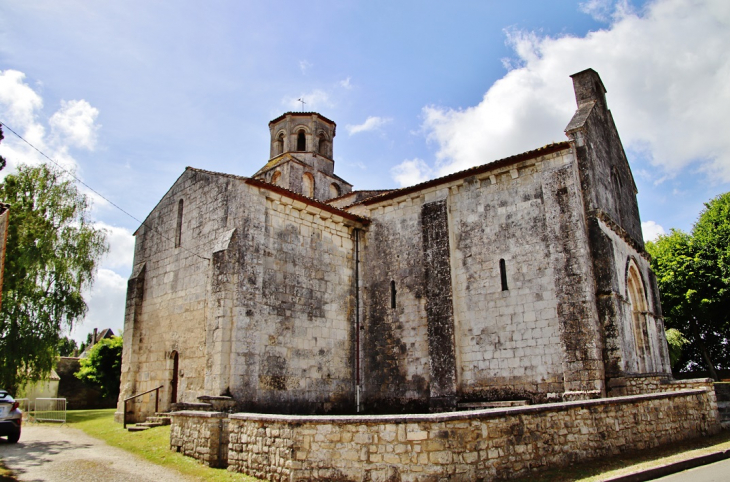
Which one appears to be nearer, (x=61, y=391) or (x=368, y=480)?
(x=368, y=480)

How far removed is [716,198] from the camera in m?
29.9

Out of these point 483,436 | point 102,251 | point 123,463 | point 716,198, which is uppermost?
point 716,198

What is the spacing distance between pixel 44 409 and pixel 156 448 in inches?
531

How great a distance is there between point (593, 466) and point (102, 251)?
70.9 ft

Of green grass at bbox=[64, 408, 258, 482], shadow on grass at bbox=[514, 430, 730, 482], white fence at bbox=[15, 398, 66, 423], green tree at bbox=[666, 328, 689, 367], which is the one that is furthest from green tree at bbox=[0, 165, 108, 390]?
green tree at bbox=[666, 328, 689, 367]

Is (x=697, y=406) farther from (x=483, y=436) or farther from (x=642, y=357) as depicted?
(x=483, y=436)

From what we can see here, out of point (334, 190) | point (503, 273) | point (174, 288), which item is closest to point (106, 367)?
point (334, 190)

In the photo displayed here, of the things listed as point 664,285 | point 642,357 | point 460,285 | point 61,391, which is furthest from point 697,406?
point 61,391

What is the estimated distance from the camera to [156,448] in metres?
12.0

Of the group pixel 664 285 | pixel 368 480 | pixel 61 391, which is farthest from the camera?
pixel 61 391

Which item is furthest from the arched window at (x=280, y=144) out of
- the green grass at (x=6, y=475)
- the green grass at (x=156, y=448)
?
the green grass at (x=6, y=475)

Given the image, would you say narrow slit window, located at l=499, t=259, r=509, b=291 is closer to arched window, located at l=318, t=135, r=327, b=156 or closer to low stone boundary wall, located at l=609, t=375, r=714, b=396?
low stone boundary wall, located at l=609, t=375, r=714, b=396

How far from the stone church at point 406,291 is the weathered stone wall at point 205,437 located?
1.97m

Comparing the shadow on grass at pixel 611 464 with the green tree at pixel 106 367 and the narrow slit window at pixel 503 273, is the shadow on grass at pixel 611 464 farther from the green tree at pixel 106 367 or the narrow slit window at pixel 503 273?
the green tree at pixel 106 367
